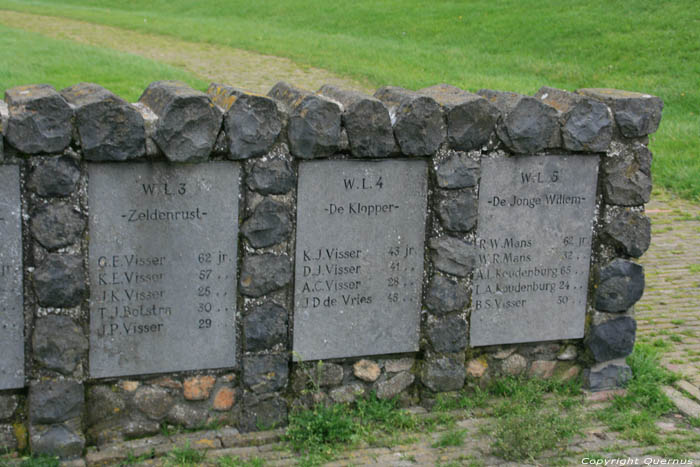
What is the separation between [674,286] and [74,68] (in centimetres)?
1029

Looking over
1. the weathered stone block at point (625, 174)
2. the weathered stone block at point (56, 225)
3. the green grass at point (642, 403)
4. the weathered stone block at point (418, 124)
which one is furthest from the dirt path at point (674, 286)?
the weathered stone block at point (56, 225)

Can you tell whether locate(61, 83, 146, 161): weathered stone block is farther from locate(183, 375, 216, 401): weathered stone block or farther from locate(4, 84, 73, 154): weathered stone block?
locate(183, 375, 216, 401): weathered stone block

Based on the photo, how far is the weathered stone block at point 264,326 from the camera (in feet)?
17.1

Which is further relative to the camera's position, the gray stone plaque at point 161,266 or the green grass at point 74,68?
the green grass at point 74,68

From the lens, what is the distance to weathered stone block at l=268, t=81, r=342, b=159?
5.00m

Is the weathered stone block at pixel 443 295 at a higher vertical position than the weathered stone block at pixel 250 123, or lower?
lower

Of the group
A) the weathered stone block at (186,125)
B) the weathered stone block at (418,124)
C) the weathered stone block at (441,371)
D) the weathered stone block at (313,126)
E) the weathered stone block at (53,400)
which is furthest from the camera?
the weathered stone block at (441,371)

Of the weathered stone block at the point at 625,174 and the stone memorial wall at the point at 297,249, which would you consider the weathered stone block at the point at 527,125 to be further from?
the weathered stone block at the point at 625,174

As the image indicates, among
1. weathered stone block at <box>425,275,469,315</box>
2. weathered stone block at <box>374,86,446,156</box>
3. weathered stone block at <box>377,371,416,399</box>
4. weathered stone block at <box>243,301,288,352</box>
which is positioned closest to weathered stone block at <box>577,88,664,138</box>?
weathered stone block at <box>374,86,446,156</box>

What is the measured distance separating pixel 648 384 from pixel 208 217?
3305 mm

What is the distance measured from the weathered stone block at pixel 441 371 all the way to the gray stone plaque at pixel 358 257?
239 mm

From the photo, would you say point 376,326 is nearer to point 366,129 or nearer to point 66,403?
point 366,129

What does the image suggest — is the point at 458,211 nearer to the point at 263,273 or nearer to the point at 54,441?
the point at 263,273

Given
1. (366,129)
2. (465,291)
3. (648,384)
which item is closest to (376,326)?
(465,291)
